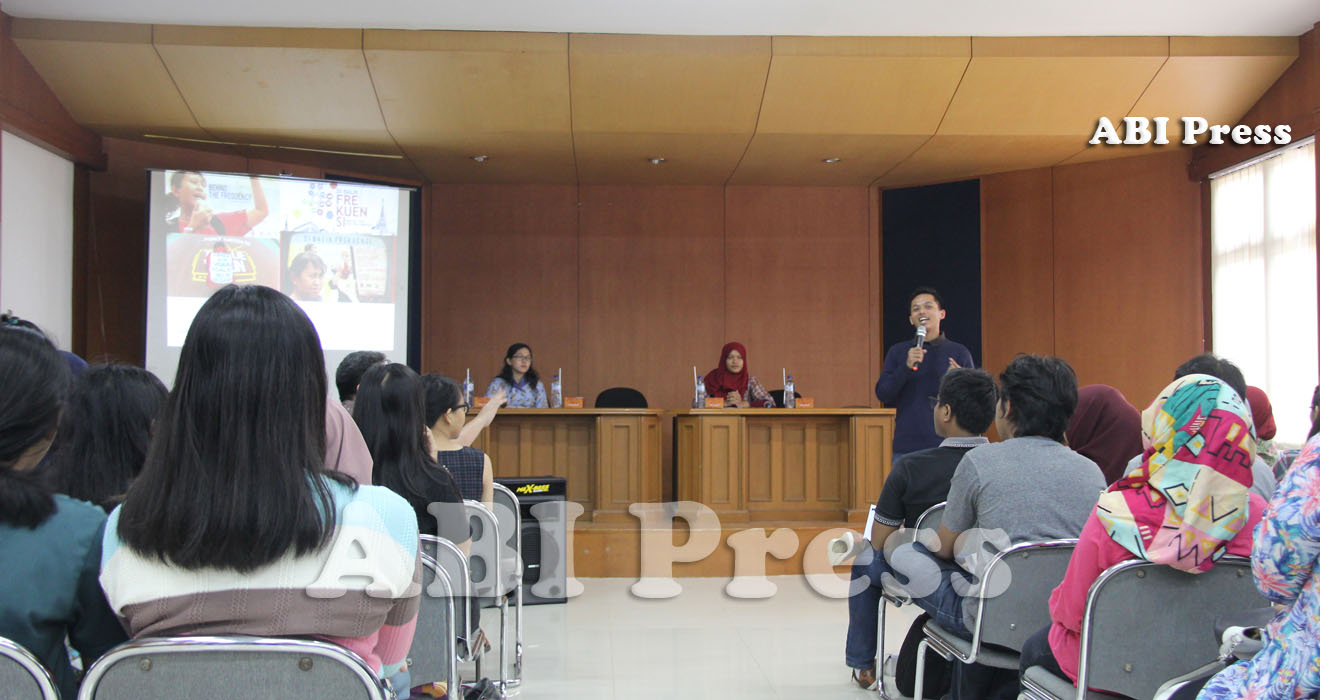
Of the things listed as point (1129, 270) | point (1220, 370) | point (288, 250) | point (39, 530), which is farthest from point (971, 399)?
point (288, 250)

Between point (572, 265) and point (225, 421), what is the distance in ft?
23.5

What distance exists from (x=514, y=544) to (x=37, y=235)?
13.9ft

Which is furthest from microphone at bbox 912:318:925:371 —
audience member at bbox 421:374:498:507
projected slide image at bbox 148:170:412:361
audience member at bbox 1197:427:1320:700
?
projected slide image at bbox 148:170:412:361

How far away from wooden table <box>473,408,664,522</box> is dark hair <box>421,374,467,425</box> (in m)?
2.57

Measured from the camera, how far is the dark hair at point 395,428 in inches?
103

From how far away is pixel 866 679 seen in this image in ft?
11.4

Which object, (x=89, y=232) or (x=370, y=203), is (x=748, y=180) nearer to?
(x=370, y=203)

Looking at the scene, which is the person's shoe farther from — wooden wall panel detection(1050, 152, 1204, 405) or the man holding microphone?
wooden wall panel detection(1050, 152, 1204, 405)

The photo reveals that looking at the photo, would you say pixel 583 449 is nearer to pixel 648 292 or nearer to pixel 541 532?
pixel 541 532

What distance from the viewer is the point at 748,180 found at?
8.10 meters

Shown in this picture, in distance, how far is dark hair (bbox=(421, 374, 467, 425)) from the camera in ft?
10.5

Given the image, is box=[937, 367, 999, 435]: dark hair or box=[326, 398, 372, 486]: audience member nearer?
box=[326, 398, 372, 486]: audience member

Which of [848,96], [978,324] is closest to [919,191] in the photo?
[978,324]

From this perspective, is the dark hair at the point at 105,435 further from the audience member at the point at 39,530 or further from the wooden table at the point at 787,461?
the wooden table at the point at 787,461
